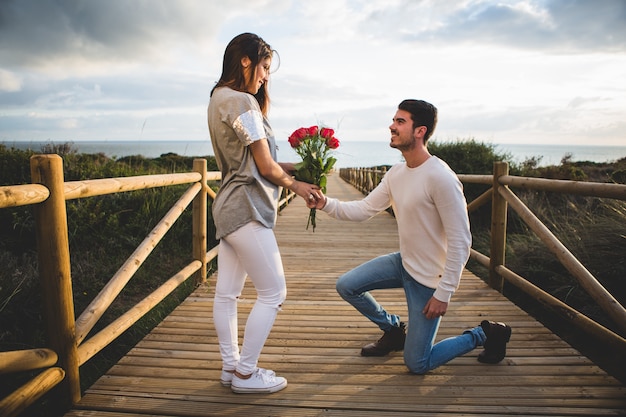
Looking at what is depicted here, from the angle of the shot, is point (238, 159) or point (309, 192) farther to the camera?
point (309, 192)

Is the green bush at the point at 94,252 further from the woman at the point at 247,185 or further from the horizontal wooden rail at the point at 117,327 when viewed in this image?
the woman at the point at 247,185

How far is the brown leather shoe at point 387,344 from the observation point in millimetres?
2977

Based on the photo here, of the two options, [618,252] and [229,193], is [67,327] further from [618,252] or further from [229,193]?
[618,252]

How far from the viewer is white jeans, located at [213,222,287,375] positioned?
87.4 inches

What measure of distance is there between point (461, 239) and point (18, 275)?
14.2ft

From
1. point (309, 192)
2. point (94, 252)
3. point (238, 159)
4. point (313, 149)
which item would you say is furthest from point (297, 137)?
point (94, 252)

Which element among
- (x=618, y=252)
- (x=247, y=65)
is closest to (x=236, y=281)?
(x=247, y=65)

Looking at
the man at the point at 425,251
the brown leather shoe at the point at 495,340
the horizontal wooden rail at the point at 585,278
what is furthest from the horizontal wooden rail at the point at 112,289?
the horizontal wooden rail at the point at 585,278

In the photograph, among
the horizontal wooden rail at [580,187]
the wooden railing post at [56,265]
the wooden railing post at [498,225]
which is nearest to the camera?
the wooden railing post at [56,265]

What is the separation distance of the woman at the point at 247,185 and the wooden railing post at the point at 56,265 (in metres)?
0.74

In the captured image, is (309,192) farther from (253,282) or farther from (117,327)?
(117,327)

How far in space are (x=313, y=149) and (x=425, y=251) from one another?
937 mm

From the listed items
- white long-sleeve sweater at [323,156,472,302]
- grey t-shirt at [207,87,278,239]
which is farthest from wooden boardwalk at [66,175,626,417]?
grey t-shirt at [207,87,278,239]

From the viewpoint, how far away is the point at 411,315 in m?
2.67
